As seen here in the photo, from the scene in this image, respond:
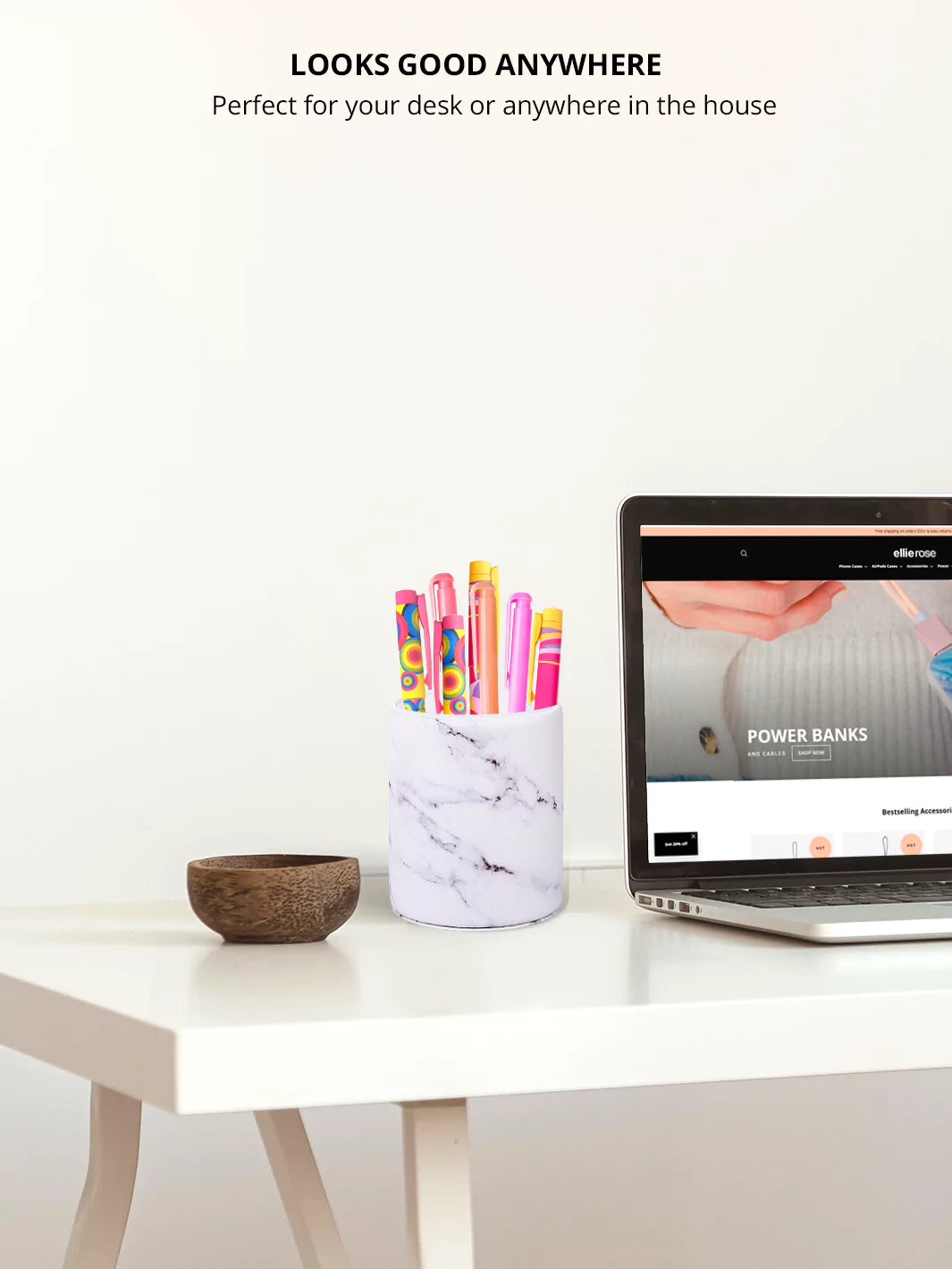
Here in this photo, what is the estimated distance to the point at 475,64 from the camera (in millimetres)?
1060

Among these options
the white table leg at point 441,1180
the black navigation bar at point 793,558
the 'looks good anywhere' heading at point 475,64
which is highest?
the 'looks good anywhere' heading at point 475,64

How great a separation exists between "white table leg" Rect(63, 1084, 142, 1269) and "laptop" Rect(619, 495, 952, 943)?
36 cm

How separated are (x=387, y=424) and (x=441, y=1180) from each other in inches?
27.1

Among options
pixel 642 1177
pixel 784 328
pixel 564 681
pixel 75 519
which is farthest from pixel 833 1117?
pixel 75 519

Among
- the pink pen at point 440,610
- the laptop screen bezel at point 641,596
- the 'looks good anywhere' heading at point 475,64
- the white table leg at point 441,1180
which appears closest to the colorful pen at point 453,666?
the pink pen at point 440,610

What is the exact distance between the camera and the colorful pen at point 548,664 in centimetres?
74

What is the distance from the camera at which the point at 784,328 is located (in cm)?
110

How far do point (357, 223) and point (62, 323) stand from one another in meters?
0.27

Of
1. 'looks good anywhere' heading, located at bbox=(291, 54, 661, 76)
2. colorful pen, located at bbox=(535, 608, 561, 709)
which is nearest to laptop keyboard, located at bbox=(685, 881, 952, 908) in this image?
colorful pen, located at bbox=(535, 608, 561, 709)

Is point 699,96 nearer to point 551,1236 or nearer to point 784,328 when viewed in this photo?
point 784,328

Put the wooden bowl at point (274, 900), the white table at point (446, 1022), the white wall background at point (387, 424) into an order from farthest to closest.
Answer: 1. the white wall background at point (387, 424)
2. the wooden bowl at point (274, 900)
3. the white table at point (446, 1022)

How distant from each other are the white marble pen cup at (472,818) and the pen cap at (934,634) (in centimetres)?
29

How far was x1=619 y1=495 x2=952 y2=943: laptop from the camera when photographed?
76 cm

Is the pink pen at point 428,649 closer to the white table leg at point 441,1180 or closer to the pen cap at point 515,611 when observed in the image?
the pen cap at point 515,611
